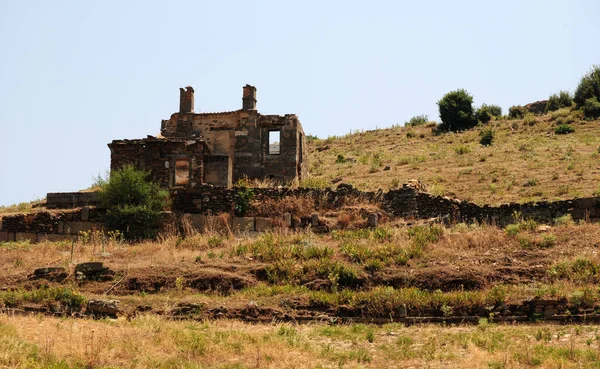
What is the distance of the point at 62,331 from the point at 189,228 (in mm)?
10163

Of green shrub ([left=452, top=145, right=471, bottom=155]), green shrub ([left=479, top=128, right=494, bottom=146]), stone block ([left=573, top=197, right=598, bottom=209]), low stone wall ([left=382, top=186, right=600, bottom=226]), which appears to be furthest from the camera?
green shrub ([left=479, top=128, right=494, bottom=146])

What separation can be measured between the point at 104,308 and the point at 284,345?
4812 mm

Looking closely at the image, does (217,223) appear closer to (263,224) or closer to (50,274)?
(263,224)

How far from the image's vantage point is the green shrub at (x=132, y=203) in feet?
77.4

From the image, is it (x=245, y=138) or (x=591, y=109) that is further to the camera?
(x=591, y=109)

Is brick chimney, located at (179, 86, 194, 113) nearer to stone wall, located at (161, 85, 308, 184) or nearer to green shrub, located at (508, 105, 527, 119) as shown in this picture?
stone wall, located at (161, 85, 308, 184)

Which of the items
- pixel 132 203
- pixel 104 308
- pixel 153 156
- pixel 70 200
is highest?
pixel 153 156

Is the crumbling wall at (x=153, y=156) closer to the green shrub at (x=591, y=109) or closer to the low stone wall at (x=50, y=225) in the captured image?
the low stone wall at (x=50, y=225)

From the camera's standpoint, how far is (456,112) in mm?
54125

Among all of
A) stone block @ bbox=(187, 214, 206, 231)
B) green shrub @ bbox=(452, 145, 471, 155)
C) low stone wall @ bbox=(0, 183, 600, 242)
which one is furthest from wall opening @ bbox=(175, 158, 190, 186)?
green shrub @ bbox=(452, 145, 471, 155)

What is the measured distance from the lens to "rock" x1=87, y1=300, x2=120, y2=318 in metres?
16.0

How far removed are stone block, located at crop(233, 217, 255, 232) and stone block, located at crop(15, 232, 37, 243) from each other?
6.18 meters

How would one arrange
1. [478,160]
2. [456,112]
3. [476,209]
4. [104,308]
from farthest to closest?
[456,112], [478,160], [476,209], [104,308]

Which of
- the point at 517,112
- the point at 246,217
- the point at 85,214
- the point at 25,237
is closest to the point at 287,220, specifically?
the point at 246,217
